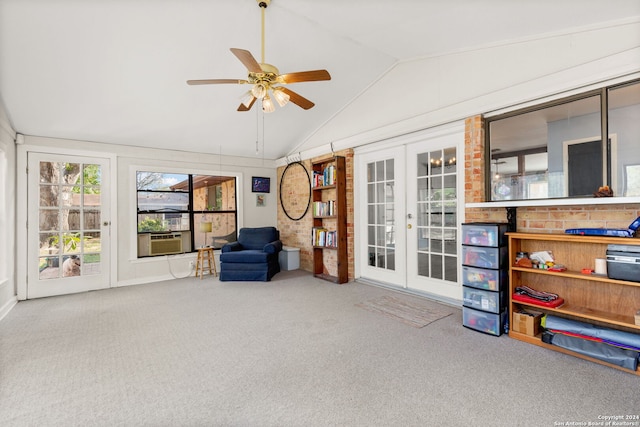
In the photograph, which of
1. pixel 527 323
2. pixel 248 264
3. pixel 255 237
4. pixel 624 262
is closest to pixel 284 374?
pixel 527 323

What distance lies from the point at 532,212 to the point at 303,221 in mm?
3892

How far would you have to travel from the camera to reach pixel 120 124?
444cm

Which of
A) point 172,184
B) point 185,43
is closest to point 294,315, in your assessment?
point 185,43

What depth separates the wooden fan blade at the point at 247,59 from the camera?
2.25 meters

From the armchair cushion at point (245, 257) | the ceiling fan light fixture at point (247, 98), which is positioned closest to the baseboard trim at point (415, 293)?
the armchair cushion at point (245, 257)

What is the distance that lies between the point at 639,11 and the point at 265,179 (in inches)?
220

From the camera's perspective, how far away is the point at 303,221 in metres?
6.04

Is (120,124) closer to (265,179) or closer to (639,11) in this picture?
(265,179)

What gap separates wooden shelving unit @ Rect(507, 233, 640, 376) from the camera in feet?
7.86

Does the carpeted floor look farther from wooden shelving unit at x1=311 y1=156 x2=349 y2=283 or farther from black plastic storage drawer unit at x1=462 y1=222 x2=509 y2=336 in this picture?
wooden shelving unit at x1=311 y1=156 x2=349 y2=283

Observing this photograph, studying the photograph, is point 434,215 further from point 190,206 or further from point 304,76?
point 190,206

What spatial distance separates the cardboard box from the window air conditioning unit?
520 centimetres

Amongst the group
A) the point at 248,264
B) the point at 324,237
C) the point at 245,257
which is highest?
the point at 324,237

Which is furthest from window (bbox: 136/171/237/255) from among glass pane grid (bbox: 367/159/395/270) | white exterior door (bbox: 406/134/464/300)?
white exterior door (bbox: 406/134/464/300)
